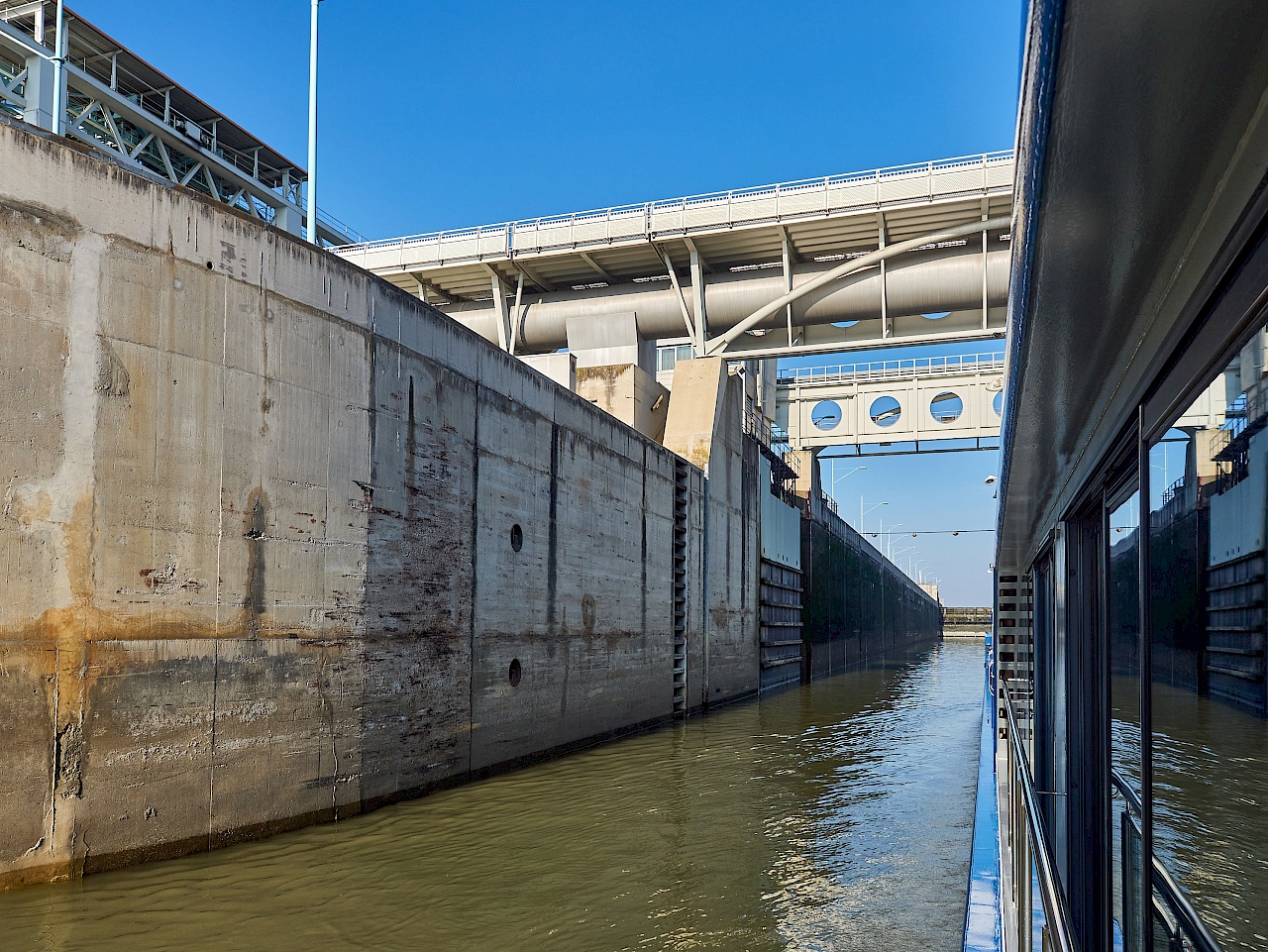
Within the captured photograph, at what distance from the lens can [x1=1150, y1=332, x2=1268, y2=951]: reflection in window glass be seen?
1317mm

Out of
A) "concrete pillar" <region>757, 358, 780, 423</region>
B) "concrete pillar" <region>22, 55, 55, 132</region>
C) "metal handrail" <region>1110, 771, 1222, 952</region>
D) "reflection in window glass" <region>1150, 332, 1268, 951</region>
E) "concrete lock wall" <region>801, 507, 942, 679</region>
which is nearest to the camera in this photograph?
"reflection in window glass" <region>1150, 332, 1268, 951</region>

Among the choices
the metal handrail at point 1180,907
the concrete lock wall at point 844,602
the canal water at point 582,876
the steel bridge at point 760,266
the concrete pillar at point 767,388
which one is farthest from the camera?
the concrete pillar at point 767,388

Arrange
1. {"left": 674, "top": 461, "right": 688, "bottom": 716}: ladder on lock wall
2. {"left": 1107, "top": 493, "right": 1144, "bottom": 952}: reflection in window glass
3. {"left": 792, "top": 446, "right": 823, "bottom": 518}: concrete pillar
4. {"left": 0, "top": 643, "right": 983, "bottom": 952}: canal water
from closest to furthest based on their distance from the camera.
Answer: {"left": 1107, "top": 493, "right": 1144, "bottom": 952}: reflection in window glass < {"left": 0, "top": 643, "right": 983, "bottom": 952}: canal water < {"left": 674, "top": 461, "right": 688, "bottom": 716}: ladder on lock wall < {"left": 792, "top": 446, "right": 823, "bottom": 518}: concrete pillar

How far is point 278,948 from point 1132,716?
5451 millimetres

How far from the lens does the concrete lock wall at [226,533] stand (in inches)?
275

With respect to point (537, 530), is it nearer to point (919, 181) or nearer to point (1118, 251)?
point (1118, 251)

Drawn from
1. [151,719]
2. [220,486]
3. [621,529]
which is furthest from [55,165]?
[621,529]

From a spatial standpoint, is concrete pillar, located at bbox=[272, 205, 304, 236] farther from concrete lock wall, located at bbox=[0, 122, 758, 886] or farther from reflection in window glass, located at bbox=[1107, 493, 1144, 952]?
reflection in window glass, located at bbox=[1107, 493, 1144, 952]

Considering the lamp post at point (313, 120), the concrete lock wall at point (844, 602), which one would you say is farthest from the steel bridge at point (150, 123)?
the concrete lock wall at point (844, 602)

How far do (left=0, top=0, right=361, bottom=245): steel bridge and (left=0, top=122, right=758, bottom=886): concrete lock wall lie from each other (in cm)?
1133

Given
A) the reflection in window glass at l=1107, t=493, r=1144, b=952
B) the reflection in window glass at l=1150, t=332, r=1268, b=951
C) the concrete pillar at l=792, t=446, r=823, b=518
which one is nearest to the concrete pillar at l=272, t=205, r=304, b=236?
the concrete pillar at l=792, t=446, r=823, b=518

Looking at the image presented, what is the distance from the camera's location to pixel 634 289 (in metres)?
26.5

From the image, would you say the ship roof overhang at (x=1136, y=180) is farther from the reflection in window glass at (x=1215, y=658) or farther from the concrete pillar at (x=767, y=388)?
the concrete pillar at (x=767, y=388)

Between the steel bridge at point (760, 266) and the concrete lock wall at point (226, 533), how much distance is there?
1275 centimetres
